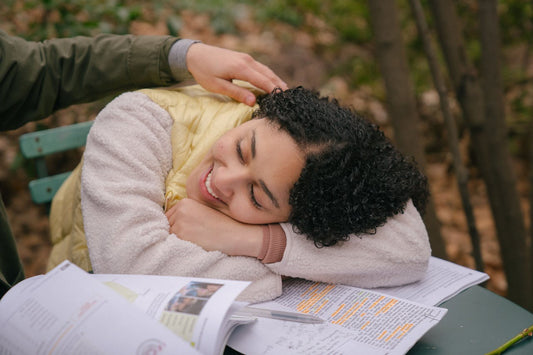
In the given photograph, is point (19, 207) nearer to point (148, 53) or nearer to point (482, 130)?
point (148, 53)

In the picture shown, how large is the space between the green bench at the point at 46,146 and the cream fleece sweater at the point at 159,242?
0.39m

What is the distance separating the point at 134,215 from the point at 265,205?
0.31 metres

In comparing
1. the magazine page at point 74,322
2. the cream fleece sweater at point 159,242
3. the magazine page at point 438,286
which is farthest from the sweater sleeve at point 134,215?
the magazine page at point 438,286

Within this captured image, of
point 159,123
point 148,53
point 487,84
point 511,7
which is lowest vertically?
point 159,123

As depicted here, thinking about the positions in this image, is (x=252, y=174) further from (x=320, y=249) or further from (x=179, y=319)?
(x=179, y=319)

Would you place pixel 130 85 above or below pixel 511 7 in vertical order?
below

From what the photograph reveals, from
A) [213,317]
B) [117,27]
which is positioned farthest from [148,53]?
[213,317]

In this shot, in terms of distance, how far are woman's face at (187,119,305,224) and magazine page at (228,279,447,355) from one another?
0.23m

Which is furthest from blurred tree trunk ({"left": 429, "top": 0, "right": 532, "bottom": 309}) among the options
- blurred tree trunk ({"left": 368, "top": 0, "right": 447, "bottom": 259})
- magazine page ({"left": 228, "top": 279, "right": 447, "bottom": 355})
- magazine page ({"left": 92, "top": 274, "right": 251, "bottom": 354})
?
magazine page ({"left": 92, "top": 274, "right": 251, "bottom": 354})

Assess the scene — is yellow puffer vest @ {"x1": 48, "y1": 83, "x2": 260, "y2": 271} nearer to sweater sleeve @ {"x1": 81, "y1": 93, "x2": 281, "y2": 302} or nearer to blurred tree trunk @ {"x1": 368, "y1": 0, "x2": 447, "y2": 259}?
sweater sleeve @ {"x1": 81, "y1": 93, "x2": 281, "y2": 302}

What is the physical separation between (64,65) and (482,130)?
5.03 ft

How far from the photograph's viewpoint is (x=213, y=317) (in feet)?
2.53

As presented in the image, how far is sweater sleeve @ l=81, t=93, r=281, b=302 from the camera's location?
3.41 feet

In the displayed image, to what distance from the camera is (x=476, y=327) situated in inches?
39.7
